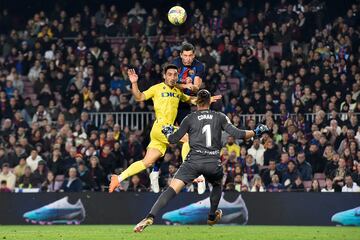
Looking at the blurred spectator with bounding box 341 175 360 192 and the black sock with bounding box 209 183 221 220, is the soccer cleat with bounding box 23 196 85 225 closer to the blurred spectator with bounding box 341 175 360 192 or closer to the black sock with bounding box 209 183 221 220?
the blurred spectator with bounding box 341 175 360 192

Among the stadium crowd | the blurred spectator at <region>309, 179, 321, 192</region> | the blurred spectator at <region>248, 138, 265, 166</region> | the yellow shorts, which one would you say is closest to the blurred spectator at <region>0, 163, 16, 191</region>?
the stadium crowd

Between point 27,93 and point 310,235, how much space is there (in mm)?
16200

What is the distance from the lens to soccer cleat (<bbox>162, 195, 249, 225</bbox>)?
946 inches

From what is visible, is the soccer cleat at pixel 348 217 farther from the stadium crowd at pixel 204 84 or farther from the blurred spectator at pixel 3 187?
the blurred spectator at pixel 3 187

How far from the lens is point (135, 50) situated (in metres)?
31.3

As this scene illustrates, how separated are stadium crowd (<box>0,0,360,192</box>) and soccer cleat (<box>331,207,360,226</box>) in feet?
2.65

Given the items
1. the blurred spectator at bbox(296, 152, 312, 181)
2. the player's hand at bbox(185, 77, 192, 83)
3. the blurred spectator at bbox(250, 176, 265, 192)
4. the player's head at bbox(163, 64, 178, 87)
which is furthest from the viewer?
the blurred spectator at bbox(296, 152, 312, 181)

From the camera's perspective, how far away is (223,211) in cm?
2402

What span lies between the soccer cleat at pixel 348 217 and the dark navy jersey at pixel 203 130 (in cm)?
795

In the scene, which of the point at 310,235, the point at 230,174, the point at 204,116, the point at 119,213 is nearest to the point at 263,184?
the point at 230,174

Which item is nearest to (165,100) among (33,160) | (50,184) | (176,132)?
(176,132)

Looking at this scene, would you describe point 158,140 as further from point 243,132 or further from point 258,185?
point 258,185

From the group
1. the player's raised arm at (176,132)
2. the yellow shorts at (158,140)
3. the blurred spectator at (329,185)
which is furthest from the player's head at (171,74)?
the blurred spectator at (329,185)

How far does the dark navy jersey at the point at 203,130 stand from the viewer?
16.2 meters
